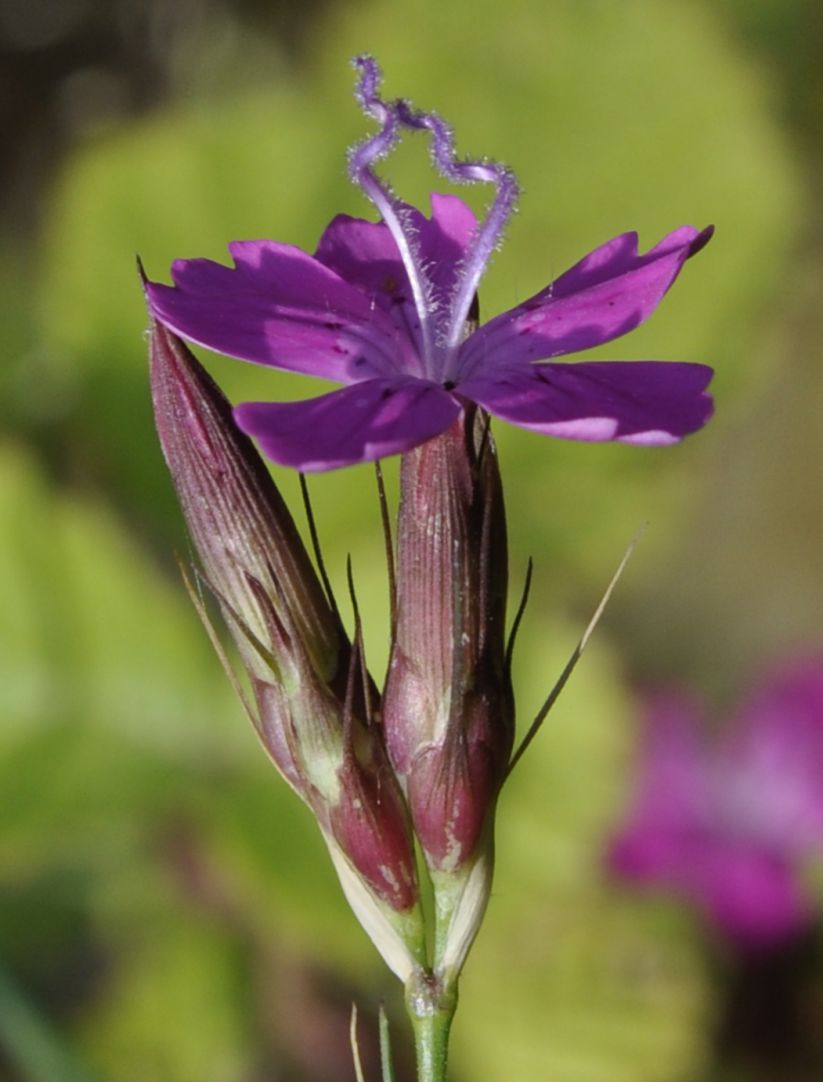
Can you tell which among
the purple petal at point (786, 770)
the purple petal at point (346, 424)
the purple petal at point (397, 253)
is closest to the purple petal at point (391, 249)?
the purple petal at point (397, 253)

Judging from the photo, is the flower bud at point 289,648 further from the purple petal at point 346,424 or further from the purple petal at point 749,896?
the purple petal at point 749,896

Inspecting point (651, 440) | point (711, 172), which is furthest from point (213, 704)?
point (651, 440)

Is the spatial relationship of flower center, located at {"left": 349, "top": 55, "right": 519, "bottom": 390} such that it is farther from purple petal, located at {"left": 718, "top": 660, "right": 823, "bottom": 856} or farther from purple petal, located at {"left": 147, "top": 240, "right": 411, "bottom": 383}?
purple petal, located at {"left": 718, "top": 660, "right": 823, "bottom": 856}

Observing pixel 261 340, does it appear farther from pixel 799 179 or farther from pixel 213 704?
pixel 799 179

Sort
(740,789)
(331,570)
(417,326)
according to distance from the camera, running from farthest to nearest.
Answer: (740,789)
(331,570)
(417,326)

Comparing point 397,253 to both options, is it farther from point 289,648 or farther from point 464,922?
point 464,922

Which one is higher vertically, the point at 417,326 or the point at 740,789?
the point at 417,326

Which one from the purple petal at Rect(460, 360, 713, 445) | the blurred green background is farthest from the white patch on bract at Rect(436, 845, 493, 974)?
the blurred green background

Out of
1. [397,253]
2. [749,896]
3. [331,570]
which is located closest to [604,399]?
[397,253]
